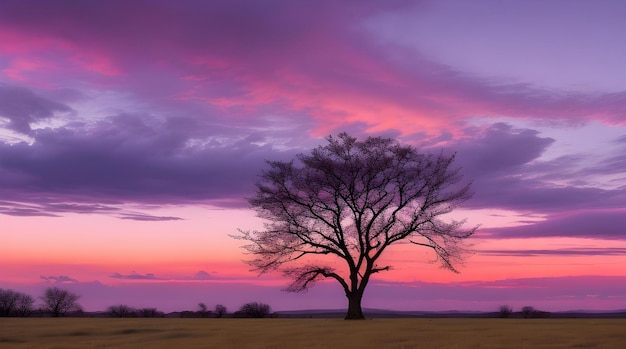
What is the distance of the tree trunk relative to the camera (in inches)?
1944

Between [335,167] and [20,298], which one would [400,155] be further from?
[20,298]

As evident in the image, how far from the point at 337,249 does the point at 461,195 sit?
9.88 meters

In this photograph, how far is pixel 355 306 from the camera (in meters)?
49.6

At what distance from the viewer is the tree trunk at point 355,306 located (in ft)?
162
